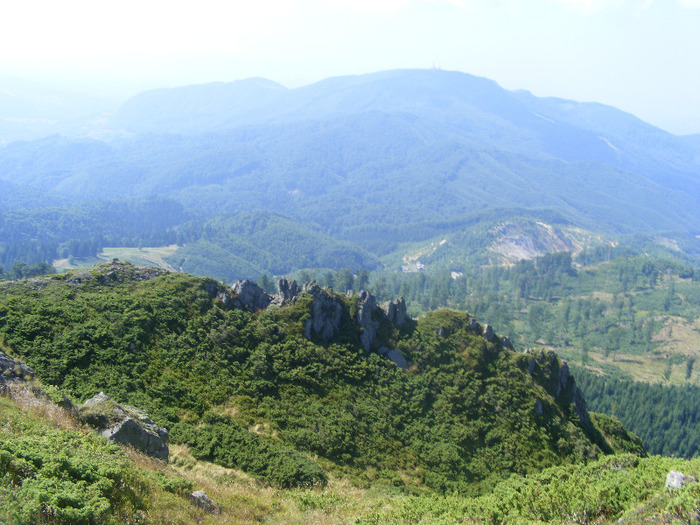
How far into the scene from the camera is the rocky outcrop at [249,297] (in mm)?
46312

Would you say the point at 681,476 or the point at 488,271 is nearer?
the point at 681,476

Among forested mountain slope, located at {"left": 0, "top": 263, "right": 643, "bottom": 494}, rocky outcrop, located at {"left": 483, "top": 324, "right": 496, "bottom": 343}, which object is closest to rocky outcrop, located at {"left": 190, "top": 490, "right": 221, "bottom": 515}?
forested mountain slope, located at {"left": 0, "top": 263, "right": 643, "bottom": 494}

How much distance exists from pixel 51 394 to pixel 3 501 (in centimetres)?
1210

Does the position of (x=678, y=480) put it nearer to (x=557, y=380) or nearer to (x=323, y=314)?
(x=323, y=314)

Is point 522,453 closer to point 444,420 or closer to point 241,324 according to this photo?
point 444,420

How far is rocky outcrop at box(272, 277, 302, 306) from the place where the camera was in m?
47.5

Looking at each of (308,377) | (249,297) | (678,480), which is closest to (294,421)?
(308,377)

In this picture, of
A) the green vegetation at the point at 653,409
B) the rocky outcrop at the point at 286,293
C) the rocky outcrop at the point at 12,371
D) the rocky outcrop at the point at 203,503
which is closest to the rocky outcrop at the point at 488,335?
the rocky outcrop at the point at 286,293

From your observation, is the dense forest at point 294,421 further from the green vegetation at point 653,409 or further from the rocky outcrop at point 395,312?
the green vegetation at point 653,409

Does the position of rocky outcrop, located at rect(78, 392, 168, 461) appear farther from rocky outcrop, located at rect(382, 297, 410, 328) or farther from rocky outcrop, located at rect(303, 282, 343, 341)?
rocky outcrop, located at rect(382, 297, 410, 328)

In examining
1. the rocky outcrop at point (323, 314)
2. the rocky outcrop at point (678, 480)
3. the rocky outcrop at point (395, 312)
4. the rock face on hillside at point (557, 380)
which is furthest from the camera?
the rocky outcrop at point (395, 312)

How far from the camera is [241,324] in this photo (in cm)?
4328

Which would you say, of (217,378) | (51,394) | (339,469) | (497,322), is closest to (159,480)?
(51,394)

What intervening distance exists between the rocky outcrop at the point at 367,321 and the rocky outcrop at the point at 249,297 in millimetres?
9700
